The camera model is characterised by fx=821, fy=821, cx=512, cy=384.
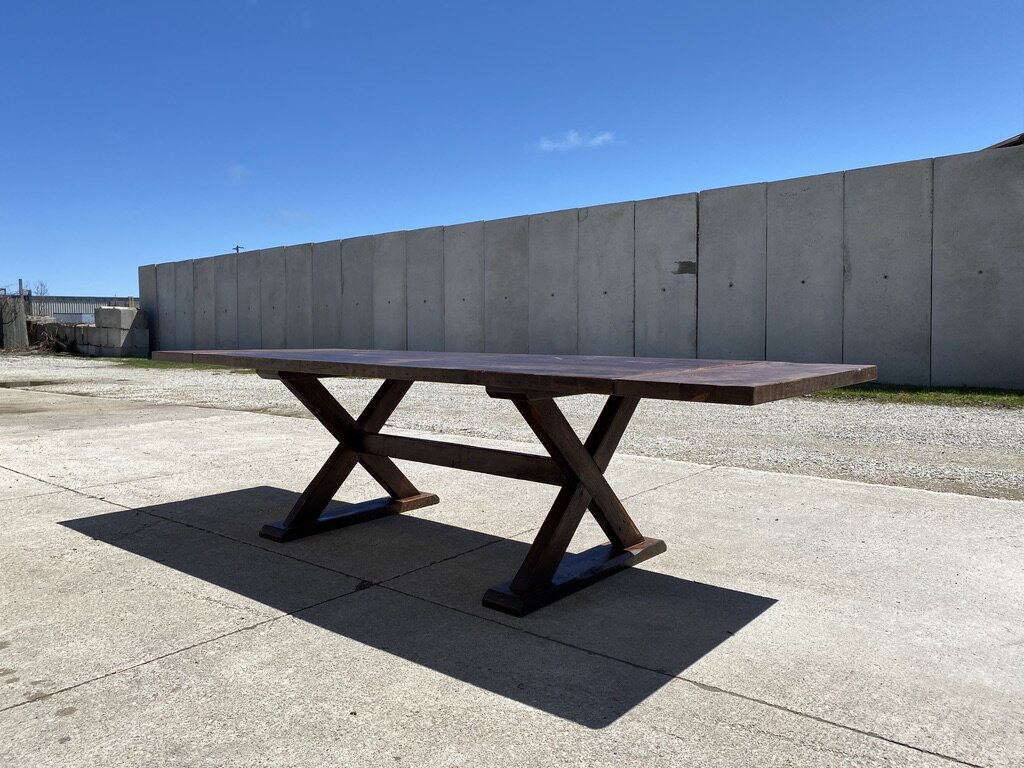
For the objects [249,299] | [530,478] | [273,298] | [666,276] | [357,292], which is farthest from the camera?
[249,299]

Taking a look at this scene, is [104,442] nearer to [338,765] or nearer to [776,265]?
[338,765]

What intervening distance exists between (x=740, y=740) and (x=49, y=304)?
54.1 m

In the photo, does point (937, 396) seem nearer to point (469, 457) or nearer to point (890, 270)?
point (890, 270)

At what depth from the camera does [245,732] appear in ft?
6.24

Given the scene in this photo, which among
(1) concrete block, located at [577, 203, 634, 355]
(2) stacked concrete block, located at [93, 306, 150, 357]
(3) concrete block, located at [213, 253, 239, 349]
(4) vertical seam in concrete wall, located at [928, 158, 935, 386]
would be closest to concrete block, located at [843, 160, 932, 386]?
(4) vertical seam in concrete wall, located at [928, 158, 935, 386]

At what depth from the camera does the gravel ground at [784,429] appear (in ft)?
17.4

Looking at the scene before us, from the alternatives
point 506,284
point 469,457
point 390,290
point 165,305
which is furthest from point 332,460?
point 165,305

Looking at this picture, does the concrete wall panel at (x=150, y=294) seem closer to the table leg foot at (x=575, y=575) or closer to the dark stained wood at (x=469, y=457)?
the dark stained wood at (x=469, y=457)

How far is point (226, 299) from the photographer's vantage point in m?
23.4

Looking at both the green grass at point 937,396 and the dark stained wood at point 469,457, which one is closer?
the dark stained wood at point 469,457

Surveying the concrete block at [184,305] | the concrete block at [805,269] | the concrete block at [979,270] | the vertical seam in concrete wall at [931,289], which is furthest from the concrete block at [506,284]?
the concrete block at [184,305]

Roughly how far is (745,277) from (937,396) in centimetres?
399

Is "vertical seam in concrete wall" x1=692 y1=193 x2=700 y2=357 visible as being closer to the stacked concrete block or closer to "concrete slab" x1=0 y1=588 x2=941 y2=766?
"concrete slab" x1=0 y1=588 x2=941 y2=766

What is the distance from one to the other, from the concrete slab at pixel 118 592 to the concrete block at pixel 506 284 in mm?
12889
